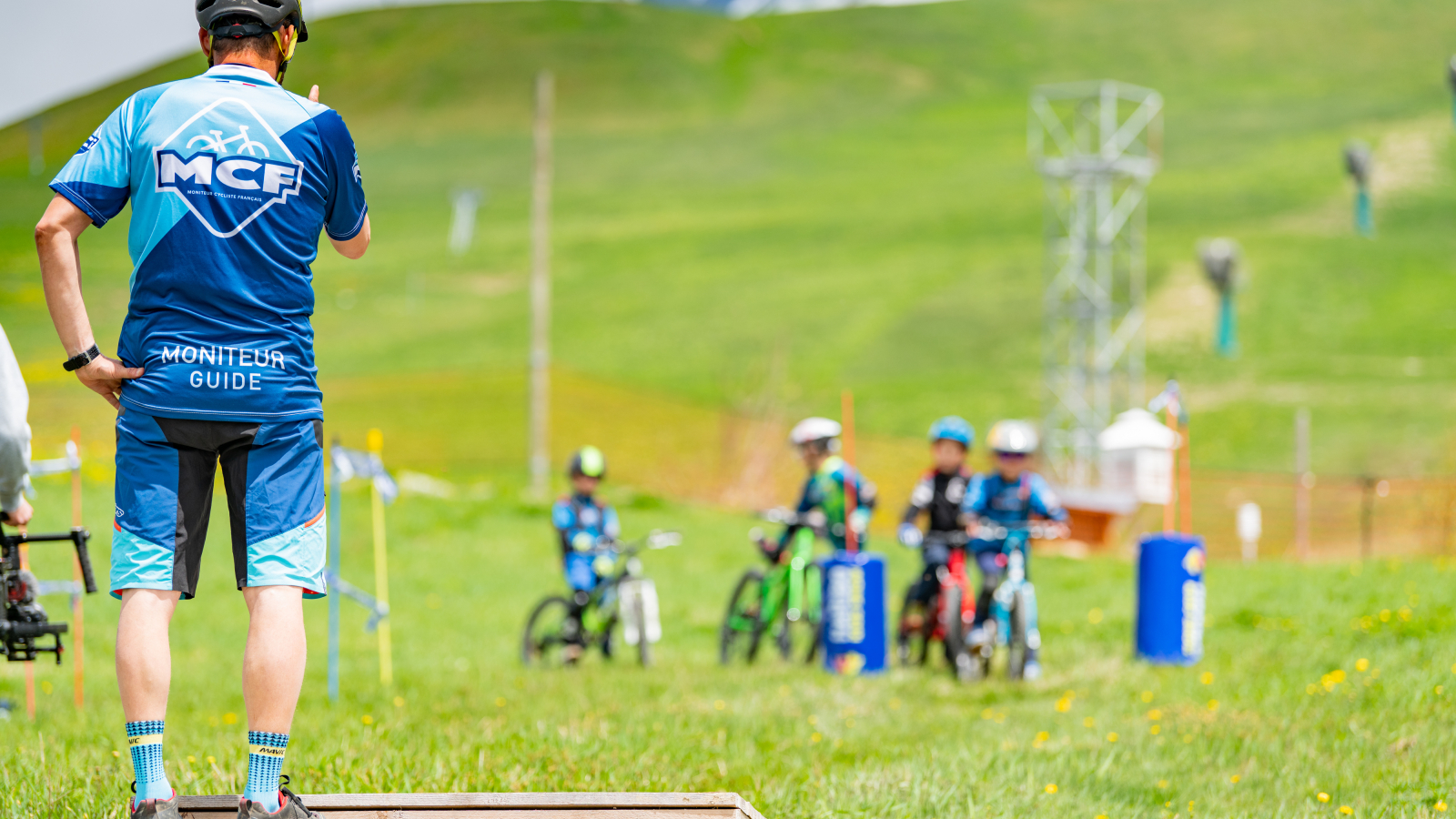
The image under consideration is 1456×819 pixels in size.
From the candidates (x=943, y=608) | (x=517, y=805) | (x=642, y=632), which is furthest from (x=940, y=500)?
(x=517, y=805)

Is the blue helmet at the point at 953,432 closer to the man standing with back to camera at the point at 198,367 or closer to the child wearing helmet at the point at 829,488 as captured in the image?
the child wearing helmet at the point at 829,488

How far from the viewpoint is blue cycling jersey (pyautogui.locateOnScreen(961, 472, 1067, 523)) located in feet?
29.4

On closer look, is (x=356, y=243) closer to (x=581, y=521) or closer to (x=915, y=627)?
(x=915, y=627)

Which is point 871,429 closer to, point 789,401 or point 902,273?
point 789,401

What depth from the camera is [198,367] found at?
3.25 m

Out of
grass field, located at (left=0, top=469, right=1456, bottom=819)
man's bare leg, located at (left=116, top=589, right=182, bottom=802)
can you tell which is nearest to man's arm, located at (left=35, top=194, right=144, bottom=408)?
man's bare leg, located at (left=116, top=589, right=182, bottom=802)

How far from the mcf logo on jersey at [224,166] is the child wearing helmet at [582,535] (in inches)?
263

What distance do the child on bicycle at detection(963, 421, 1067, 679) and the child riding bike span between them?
2.69 m

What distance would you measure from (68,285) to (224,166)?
0.47m

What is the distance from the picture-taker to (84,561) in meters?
4.07

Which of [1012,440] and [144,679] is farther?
[1012,440]

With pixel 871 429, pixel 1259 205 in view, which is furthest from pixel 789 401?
pixel 1259 205

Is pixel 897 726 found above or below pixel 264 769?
below

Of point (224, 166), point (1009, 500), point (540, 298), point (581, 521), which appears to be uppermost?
point (540, 298)
